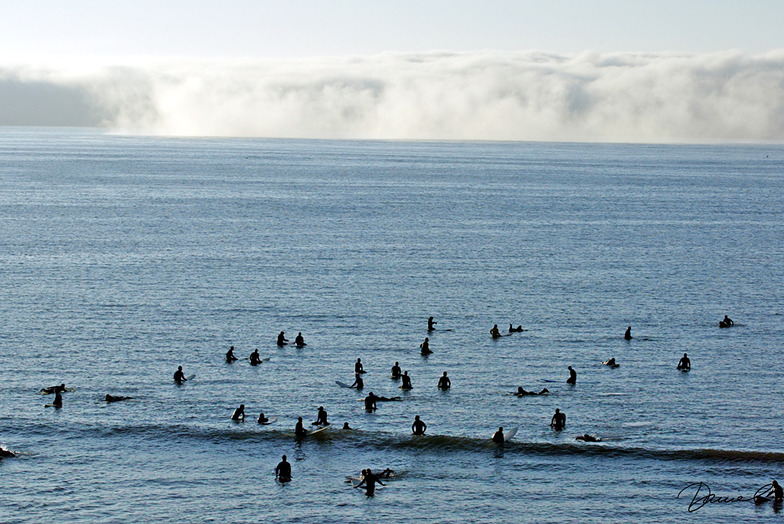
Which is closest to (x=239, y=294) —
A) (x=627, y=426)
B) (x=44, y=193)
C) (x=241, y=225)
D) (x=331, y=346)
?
(x=331, y=346)

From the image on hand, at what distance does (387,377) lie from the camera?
61781 millimetres

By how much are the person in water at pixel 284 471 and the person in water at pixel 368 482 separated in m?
3.47

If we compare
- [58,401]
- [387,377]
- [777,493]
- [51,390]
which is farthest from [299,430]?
[777,493]

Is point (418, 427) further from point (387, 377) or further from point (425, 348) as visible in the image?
point (425, 348)

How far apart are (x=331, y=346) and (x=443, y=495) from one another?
26.9 m

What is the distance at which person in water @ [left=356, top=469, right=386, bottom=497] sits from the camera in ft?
144

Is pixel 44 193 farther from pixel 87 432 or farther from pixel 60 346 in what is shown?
pixel 87 432

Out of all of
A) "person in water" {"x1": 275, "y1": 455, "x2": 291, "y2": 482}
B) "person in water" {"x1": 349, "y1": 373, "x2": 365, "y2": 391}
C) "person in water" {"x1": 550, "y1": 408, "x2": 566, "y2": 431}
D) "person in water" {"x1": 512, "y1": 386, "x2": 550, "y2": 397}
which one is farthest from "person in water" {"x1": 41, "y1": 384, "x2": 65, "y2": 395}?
"person in water" {"x1": 550, "y1": 408, "x2": 566, "y2": 431}

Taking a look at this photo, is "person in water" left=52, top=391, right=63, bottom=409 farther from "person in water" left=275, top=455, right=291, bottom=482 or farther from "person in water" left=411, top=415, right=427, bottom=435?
"person in water" left=411, top=415, right=427, bottom=435

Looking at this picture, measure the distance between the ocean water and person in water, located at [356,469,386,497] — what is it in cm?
48

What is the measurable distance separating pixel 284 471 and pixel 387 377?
57.3 ft

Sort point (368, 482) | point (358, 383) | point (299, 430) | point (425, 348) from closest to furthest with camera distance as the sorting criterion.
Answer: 1. point (368, 482)
2. point (299, 430)
3. point (358, 383)
4. point (425, 348)

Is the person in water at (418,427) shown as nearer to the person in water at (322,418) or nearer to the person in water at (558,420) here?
the person in water at (322,418)

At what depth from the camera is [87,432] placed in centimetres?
5094
